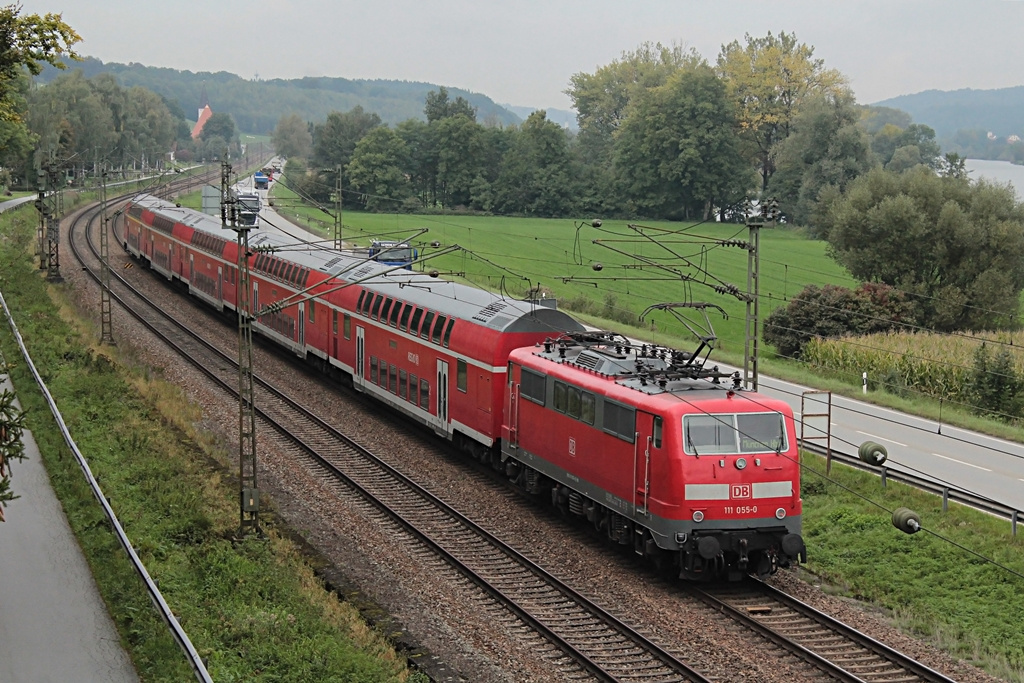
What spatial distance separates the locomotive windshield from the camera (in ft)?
62.9

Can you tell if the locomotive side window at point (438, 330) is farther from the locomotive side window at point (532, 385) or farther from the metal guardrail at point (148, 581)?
the metal guardrail at point (148, 581)

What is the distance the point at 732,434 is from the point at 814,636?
3.57m

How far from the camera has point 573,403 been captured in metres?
22.3

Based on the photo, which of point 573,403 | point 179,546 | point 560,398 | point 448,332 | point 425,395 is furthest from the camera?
point 425,395

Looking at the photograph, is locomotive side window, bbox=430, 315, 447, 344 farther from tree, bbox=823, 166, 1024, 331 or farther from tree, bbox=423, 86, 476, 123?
tree, bbox=423, 86, 476, 123

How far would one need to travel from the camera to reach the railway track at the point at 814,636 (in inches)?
648

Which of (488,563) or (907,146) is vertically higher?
(907,146)

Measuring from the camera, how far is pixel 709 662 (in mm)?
16766

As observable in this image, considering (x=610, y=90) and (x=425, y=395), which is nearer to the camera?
(x=425, y=395)

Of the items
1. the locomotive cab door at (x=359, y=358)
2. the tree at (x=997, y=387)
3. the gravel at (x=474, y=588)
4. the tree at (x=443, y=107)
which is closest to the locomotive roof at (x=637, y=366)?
the gravel at (x=474, y=588)

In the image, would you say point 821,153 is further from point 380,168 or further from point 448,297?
point 448,297

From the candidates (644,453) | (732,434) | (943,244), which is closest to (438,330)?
(644,453)

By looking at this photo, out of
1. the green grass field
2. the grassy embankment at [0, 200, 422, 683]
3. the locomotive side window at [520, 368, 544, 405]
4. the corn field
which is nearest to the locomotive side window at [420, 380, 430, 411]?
the grassy embankment at [0, 200, 422, 683]

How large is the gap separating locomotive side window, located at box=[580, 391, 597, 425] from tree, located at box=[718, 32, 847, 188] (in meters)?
88.1
